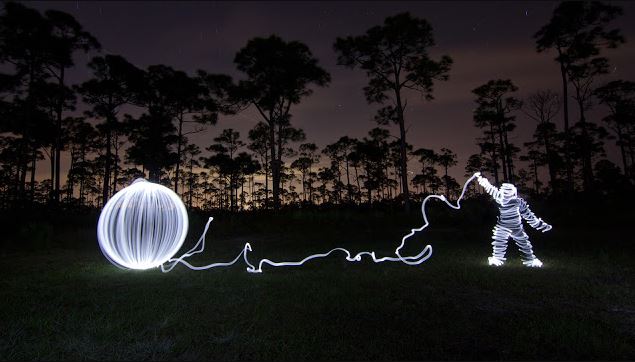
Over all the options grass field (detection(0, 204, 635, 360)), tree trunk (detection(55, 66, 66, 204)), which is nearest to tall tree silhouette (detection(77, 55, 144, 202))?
tree trunk (detection(55, 66, 66, 204))

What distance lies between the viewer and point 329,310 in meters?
5.89

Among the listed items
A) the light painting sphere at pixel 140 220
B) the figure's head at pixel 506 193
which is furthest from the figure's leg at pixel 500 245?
the light painting sphere at pixel 140 220

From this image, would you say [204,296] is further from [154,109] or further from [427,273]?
[154,109]

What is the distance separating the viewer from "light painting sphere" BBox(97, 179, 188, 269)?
8.94 m

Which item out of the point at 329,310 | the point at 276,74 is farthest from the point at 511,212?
the point at 276,74

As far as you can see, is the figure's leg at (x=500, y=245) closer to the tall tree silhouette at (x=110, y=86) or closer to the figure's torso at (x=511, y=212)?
the figure's torso at (x=511, y=212)

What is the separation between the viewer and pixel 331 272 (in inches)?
354

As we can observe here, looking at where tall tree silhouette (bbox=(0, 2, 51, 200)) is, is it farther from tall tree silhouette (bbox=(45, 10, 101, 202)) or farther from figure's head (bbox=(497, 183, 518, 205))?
figure's head (bbox=(497, 183, 518, 205))

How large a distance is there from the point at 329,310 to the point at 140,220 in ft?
19.3

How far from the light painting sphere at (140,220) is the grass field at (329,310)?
51 cm

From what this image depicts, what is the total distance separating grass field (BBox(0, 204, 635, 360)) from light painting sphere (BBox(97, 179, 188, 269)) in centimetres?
51

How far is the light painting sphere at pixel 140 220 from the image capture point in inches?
352

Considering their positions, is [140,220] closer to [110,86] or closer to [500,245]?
[500,245]

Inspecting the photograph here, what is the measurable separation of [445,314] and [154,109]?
33119 millimetres
